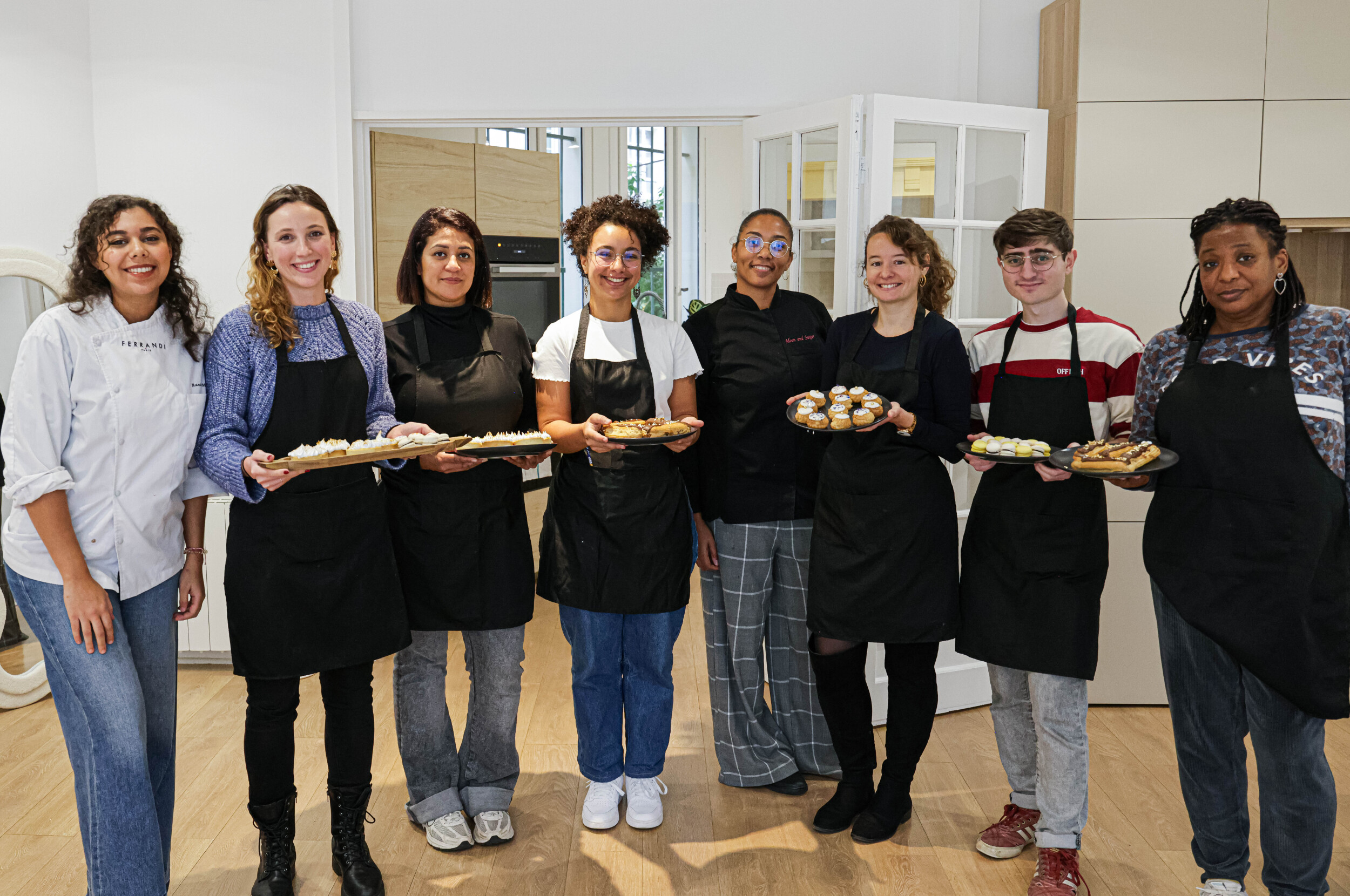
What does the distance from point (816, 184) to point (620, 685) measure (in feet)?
5.91

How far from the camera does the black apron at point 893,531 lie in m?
2.45

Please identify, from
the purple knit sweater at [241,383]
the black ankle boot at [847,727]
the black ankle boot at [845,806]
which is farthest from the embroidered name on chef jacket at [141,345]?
the black ankle boot at [845,806]

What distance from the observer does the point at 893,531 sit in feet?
8.06

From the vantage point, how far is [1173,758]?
3.11 meters

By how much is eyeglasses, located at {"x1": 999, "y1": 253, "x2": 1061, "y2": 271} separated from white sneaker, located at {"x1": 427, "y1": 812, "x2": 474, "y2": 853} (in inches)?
78.1

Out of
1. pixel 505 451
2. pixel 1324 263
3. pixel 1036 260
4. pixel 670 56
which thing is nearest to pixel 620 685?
pixel 505 451

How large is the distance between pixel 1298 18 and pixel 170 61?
4.06 meters

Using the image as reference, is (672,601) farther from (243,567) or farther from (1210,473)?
(1210,473)

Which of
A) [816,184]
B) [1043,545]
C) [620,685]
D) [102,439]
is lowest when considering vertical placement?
[620,685]

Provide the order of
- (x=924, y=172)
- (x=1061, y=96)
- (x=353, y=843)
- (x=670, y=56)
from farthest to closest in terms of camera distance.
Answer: (x=670, y=56) → (x=1061, y=96) → (x=924, y=172) → (x=353, y=843)

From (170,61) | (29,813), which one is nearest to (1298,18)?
(170,61)

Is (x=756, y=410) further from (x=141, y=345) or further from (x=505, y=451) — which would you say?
(x=141, y=345)

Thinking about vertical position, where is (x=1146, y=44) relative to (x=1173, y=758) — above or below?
above

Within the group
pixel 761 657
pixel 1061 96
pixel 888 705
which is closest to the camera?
pixel 888 705
